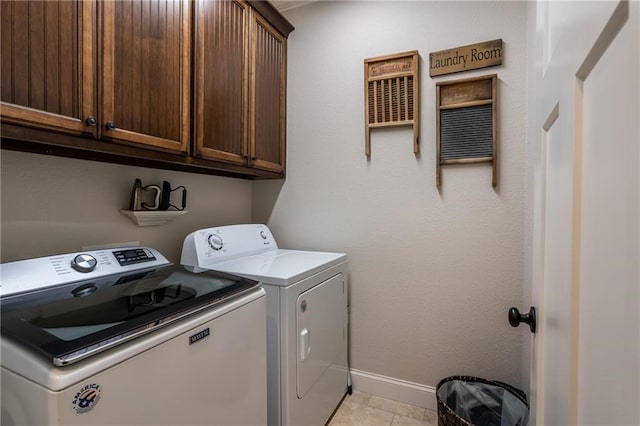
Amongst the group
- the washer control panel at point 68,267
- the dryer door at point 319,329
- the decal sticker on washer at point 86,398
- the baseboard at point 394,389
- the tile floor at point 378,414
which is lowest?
the tile floor at point 378,414

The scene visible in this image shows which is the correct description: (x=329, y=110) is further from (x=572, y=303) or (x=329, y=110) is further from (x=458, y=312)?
(x=572, y=303)

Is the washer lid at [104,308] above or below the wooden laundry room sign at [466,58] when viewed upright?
below

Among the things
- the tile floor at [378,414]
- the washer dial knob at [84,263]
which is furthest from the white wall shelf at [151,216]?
the tile floor at [378,414]

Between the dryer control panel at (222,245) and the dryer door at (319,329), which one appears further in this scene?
the dryer control panel at (222,245)

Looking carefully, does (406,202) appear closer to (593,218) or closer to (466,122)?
(466,122)

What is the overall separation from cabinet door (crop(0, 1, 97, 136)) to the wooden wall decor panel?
3.15 ft

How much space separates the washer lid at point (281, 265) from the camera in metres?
1.44

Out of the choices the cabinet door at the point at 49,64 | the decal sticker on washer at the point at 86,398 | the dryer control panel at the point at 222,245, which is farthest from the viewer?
the dryer control panel at the point at 222,245

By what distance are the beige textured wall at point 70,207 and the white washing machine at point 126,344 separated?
179mm

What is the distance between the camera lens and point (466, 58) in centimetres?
180

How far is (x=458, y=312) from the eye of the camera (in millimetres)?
1880

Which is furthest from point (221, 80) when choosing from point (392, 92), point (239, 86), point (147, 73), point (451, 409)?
point (451, 409)

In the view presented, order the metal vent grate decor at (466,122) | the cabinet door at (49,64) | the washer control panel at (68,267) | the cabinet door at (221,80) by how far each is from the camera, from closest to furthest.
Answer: the cabinet door at (49,64)
the washer control panel at (68,267)
the cabinet door at (221,80)
the metal vent grate decor at (466,122)

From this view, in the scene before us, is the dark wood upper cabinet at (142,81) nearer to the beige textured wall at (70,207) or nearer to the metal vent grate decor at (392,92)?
the beige textured wall at (70,207)
